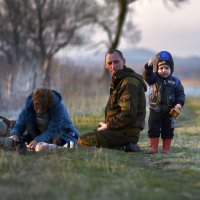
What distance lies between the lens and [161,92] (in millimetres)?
8680

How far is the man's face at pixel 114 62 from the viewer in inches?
338

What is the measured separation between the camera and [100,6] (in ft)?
120

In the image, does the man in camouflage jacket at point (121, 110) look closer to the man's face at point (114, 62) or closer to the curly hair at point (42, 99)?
the man's face at point (114, 62)

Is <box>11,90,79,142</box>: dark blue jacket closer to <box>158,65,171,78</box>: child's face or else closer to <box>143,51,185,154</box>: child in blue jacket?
<box>143,51,185,154</box>: child in blue jacket

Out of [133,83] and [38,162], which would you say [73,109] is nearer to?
[133,83]

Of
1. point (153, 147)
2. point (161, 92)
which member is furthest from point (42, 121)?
point (161, 92)

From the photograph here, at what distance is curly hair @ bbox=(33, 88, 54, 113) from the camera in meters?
8.39

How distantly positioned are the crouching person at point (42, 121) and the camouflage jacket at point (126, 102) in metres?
0.70

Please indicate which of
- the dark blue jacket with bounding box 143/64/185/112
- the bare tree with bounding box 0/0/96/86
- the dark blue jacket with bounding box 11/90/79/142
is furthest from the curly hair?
the bare tree with bounding box 0/0/96/86

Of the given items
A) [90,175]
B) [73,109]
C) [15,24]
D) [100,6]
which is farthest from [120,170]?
[100,6]

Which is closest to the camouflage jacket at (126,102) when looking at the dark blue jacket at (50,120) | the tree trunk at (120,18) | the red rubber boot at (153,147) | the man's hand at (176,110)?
the red rubber boot at (153,147)

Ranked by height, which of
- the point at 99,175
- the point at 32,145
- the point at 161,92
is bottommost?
the point at 99,175

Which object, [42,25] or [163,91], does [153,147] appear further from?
[42,25]

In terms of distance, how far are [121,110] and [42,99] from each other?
111 cm
